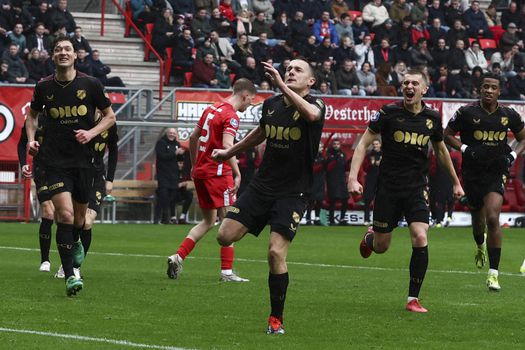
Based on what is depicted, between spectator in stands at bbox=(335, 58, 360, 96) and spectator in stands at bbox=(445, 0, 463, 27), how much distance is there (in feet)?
20.6

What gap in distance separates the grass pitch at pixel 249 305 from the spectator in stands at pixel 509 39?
19.4 m

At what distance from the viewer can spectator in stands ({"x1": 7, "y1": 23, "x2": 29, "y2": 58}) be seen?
29.5 m

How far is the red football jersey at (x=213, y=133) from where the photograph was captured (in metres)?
14.4

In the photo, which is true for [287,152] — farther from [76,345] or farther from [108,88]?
[108,88]

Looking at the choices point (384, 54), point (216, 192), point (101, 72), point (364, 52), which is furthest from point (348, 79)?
point (216, 192)

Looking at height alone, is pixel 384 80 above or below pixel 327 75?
below

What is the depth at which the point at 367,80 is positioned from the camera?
110 ft

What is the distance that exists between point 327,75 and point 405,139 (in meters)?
21.1

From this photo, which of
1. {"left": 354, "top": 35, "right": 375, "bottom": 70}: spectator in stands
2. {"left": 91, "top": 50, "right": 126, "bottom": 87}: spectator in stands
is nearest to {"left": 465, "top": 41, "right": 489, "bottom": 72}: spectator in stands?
{"left": 354, "top": 35, "right": 375, "bottom": 70}: spectator in stands

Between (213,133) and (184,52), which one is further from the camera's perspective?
(184,52)

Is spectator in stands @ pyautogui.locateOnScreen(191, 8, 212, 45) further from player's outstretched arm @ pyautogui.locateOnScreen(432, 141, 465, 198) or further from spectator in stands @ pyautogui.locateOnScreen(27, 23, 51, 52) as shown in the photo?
player's outstretched arm @ pyautogui.locateOnScreen(432, 141, 465, 198)

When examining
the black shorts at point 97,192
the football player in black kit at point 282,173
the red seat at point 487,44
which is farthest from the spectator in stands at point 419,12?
the football player in black kit at point 282,173

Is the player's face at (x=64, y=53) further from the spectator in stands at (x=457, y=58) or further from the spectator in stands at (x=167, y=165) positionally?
the spectator in stands at (x=457, y=58)

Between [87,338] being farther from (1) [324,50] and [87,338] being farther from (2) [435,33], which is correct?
(2) [435,33]
